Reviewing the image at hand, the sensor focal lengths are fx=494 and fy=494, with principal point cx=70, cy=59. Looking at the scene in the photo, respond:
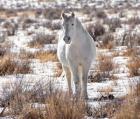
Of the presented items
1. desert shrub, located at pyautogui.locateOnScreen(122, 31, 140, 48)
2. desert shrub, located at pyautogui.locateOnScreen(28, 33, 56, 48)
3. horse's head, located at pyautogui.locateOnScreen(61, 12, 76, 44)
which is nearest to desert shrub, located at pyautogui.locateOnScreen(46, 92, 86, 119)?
horse's head, located at pyautogui.locateOnScreen(61, 12, 76, 44)

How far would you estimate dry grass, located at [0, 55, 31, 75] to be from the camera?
12.2 m

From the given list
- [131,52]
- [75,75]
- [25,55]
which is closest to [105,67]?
[131,52]

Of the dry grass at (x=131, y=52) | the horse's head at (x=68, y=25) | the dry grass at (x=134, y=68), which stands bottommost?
the dry grass at (x=134, y=68)

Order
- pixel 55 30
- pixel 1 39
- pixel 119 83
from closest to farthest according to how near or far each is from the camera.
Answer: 1. pixel 119 83
2. pixel 1 39
3. pixel 55 30

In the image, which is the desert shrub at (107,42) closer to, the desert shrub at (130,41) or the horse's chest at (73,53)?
the desert shrub at (130,41)

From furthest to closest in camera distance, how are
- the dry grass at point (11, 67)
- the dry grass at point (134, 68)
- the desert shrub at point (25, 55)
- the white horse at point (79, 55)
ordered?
the desert shrub at point (25, 55) < the dry grass at point (11, 67) < the dry grass at point (134, 68) < the white horse at point (79, 55)

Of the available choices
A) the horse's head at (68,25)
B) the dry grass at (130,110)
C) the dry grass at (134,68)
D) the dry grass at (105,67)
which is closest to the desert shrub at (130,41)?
the dry grass at (105,67)

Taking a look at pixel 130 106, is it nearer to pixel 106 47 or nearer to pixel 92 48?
pixel 92 48

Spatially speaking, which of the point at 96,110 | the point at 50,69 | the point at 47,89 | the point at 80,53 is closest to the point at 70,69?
the point at 80,53

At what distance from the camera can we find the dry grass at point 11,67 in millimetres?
12156

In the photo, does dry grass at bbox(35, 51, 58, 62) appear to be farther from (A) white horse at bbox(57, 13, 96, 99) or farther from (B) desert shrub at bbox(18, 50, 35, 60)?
(A) white horse at bbox(57, 13, 96, 99)

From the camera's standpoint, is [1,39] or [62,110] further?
[1,39]

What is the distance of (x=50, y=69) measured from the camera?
13.1m

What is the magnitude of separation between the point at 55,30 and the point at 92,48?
16.7 metres
